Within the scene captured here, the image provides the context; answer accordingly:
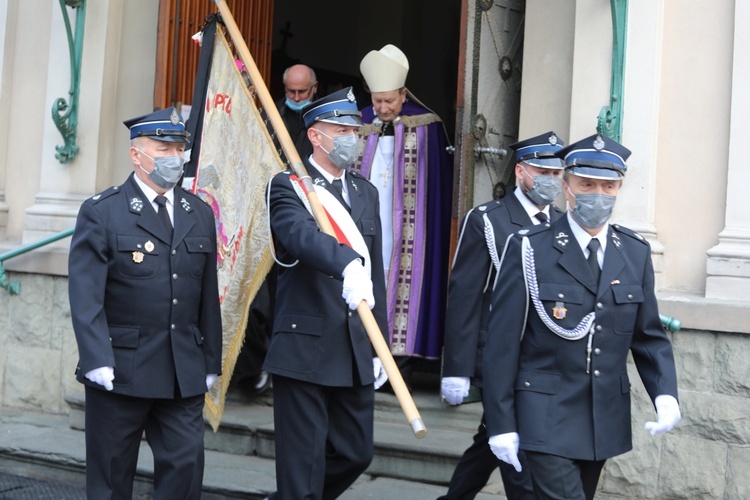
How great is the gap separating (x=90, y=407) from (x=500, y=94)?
3.14 m

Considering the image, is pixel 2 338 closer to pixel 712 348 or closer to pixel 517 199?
pixel 517 199

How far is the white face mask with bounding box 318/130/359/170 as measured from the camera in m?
5.04

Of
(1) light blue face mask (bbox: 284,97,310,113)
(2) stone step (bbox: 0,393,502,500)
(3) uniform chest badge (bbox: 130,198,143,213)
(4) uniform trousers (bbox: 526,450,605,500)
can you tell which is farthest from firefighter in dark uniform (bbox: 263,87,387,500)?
(1) light blue face mask (bbox: 284,97,310,113)

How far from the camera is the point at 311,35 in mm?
10703

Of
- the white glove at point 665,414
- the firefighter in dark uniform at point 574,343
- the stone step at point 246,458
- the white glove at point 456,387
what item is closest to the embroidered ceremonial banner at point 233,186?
the stone step at point 246,458

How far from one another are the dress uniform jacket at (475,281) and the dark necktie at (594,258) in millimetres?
1054

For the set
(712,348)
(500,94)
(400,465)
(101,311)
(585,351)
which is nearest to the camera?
(585,351)

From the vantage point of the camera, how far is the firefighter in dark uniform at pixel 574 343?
394 cm

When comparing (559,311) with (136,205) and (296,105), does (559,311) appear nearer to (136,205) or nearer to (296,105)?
(136,205)

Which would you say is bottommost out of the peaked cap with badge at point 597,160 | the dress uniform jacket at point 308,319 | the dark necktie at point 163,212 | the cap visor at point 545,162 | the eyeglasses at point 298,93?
the dress uniform jacket at point 308,319

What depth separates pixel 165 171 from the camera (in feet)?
16.0

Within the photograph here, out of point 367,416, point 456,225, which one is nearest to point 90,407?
point 367,416

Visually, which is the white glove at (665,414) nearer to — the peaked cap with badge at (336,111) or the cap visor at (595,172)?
the cap visor at (595,172)

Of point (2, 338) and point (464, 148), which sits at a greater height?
point (464, 148)
